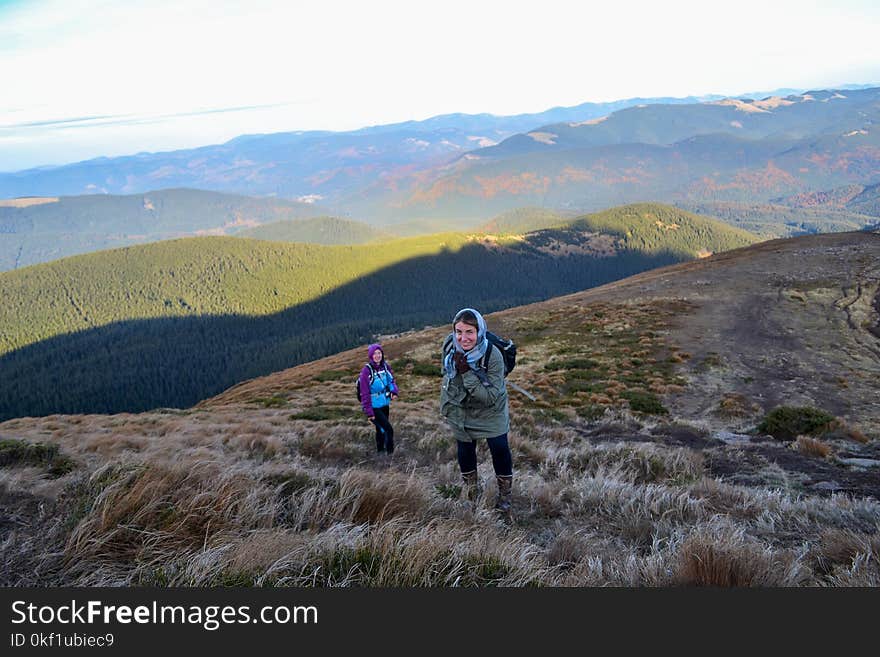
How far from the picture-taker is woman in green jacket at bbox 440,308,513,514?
5227mm

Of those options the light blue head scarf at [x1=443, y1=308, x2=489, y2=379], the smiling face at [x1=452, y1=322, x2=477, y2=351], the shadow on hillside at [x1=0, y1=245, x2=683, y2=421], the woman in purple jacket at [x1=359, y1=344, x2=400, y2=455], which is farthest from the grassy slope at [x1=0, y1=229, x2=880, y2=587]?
the shadow on hillside at [x1=0, y1=245, x2=683, y2=421]

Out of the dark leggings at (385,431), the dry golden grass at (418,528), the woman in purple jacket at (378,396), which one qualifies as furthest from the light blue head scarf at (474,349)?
the dark leggings at (385,431)

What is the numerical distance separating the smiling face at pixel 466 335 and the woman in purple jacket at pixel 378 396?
5.02 m

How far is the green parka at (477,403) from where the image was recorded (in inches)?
207

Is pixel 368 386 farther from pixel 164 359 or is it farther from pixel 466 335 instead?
pixel 164 359

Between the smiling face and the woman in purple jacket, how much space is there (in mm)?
5022

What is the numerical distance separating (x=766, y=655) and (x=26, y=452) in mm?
8668

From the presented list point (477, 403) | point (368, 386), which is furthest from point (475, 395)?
point (368, 386)

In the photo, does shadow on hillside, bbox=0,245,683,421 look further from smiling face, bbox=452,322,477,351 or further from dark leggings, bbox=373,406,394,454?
smiling face, bbox=452,322,477,351

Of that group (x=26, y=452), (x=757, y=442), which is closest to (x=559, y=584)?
(x=26, y=452)

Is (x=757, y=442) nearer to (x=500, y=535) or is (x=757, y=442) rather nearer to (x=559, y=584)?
(x=500, y=535)

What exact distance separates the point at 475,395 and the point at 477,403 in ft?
0.54

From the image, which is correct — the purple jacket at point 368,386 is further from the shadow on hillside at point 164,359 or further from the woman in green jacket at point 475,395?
the shadow on hillside at point 164,359

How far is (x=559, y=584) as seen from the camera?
3006 millimetres
